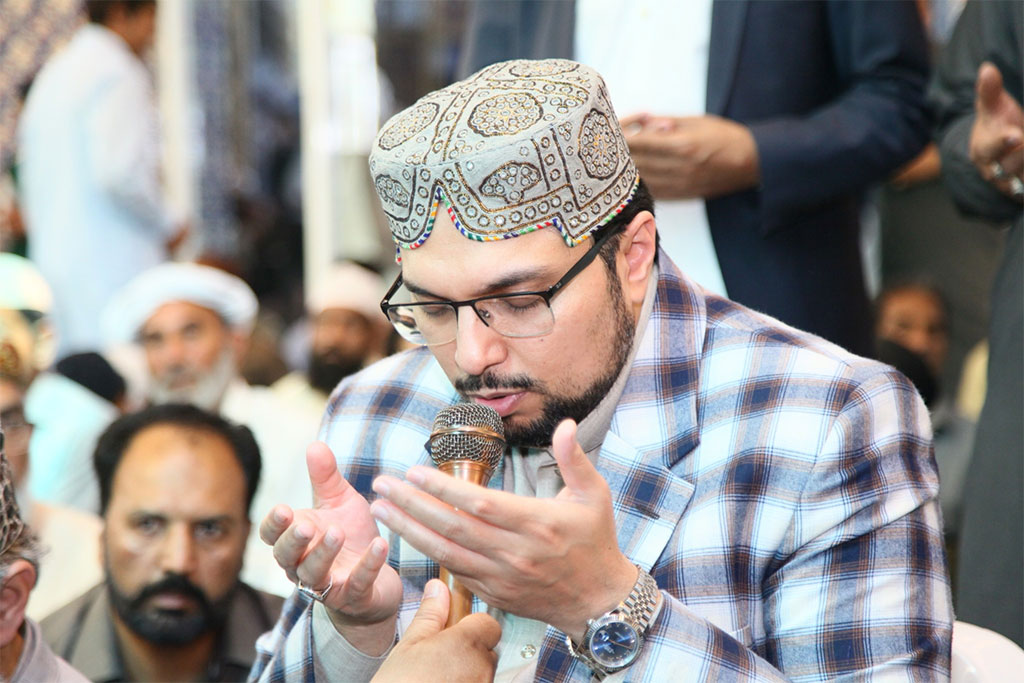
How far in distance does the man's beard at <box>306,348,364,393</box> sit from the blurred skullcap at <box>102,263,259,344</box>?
466 mm

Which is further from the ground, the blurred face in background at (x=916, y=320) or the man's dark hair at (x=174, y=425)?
the man's dark hair at (x=174, y=425)

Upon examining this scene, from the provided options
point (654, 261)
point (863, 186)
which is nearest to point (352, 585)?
point (654, 261)

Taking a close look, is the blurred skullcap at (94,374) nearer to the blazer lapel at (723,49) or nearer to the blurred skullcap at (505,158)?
the blazer lapel at (723,49)

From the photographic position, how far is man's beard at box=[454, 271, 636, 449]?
2.03 m

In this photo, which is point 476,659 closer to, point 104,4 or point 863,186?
point 863,186

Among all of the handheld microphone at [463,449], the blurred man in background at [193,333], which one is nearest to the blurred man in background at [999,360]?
the handheld microphone at [463,449]

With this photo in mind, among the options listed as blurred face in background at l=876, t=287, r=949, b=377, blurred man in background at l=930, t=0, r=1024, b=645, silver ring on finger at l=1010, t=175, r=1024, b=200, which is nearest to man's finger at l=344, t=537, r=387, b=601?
blurred man in background at l=930, t=0, r=1024, b=645

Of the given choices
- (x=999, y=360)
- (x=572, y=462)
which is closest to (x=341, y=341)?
(x=999, y=360)

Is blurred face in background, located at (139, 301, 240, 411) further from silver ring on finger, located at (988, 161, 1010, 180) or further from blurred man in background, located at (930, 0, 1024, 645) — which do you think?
silver ring on finger, located at (988, 161, 1010, 180)

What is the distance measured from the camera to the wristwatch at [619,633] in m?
Result: 1.72

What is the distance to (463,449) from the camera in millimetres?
1788

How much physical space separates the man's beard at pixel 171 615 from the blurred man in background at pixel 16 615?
107cm

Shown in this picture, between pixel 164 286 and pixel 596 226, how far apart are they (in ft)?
14.2

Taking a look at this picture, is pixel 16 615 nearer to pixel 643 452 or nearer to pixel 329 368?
pixel 643 452
